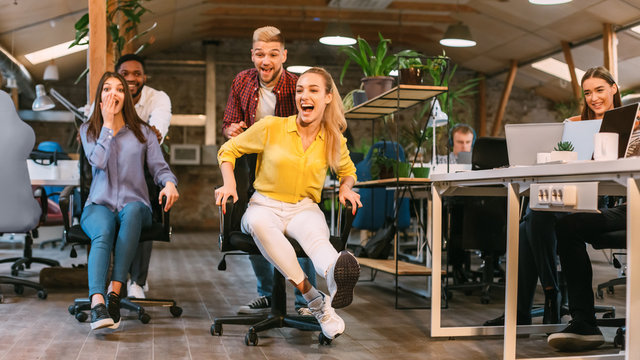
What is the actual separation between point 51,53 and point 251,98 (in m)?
8.11

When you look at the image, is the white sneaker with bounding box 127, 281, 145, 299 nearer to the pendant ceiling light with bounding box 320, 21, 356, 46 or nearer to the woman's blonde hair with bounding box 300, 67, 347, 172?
the woman's blonde hair with bounding box 300, 67, 347, 172

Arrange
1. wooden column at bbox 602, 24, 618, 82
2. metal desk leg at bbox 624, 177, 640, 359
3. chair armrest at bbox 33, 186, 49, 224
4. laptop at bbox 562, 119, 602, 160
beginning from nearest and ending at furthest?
metal desk leg at bbox 624, 177, 640, 359 → laptop at bbox 562, 119, 602, 160 → chair armrest at bbox 33, 186, 49, 224 → wooden column at bbox 602, 24, 618, 82

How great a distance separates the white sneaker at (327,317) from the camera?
259cm

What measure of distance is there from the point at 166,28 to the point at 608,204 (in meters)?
9.17

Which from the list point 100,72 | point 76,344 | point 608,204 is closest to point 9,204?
point 100,72

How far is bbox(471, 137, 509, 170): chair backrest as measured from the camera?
3.80m

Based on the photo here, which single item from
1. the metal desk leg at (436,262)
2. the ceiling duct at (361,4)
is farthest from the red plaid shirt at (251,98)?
the ceiling duct at (361,4)

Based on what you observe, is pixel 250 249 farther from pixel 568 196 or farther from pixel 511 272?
pixel 568 196

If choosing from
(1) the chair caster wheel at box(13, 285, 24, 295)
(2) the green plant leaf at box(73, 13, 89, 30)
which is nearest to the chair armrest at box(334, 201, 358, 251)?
(1) the chair caster wheel at box(13, 285, 24, 295)

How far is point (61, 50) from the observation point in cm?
1022

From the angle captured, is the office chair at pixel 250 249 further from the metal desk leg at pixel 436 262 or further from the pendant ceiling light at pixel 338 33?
the pendant ceiling light at pixel 338 33

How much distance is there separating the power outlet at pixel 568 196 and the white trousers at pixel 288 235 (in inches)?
31.1

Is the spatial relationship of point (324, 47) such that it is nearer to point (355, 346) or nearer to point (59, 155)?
point (59, 155)

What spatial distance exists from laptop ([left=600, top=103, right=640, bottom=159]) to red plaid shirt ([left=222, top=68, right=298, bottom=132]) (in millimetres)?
1486
